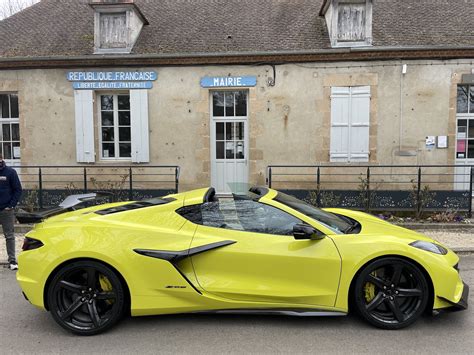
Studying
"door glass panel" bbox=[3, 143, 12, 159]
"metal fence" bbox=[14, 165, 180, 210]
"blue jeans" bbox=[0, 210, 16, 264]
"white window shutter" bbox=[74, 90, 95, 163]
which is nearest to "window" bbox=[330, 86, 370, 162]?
"metal fence" bbox=[14, 165, 180, 210]

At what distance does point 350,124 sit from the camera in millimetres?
9844

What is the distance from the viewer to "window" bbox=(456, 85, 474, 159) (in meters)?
9.86

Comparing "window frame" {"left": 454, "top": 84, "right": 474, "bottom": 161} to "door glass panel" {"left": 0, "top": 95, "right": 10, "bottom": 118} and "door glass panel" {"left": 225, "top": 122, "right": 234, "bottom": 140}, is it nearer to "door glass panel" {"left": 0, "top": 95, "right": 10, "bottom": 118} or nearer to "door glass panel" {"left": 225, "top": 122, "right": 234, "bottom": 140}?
"door glass panel" {"left": 225, "top": 122, "right": 234, "bottom": 140}

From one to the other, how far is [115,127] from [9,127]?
9.88 ft

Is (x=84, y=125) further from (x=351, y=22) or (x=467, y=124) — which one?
(x=467, y=124)

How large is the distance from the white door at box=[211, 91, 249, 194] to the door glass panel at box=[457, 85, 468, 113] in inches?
212

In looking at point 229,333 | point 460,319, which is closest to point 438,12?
point 460,319

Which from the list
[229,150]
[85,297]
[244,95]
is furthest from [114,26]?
[85,297]

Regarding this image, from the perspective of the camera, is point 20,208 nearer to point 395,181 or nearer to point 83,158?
point 83,158

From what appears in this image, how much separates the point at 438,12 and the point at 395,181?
17.4 feet

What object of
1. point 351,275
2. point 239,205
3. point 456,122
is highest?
point 456,122

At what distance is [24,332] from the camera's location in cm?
369

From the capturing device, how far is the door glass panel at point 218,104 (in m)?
10.3

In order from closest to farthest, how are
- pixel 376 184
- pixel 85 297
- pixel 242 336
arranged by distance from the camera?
pixel 242 336
pixel 85 297
pixel 376 184
